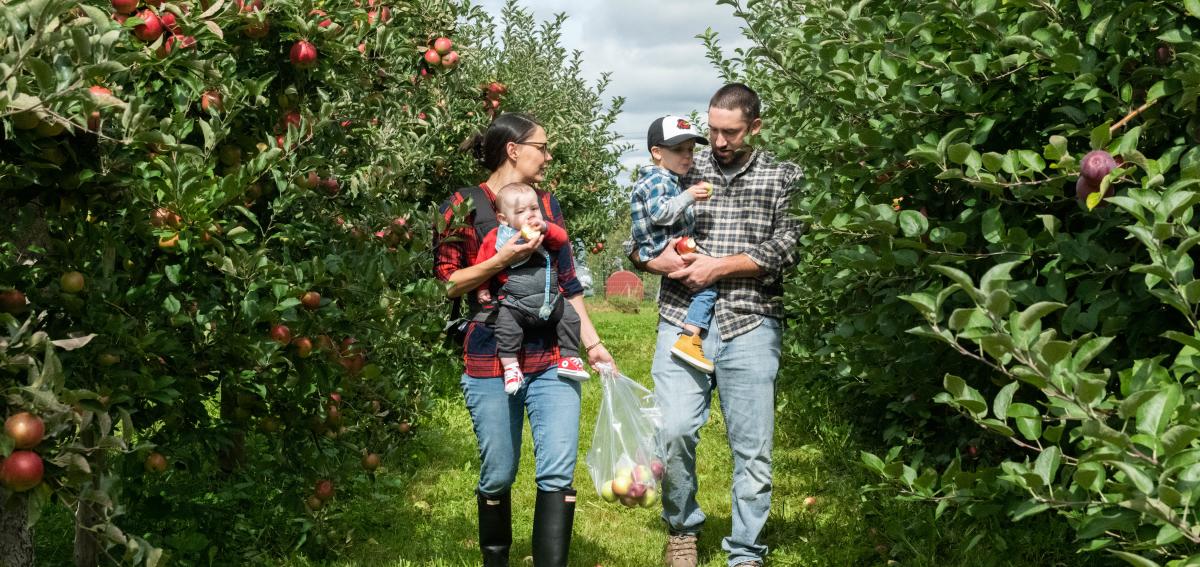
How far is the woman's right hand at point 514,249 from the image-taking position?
3.38m

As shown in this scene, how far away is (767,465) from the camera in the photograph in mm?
4027

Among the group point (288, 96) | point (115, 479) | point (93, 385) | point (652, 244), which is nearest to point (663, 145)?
point (652, 244)

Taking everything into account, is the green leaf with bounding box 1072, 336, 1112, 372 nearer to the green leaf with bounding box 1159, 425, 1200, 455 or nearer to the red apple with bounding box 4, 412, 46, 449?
the green leaf with bounding box 1159, 425, 1200, 455

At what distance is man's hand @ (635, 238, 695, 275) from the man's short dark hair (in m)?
0.53

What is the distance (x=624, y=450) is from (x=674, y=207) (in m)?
0.94

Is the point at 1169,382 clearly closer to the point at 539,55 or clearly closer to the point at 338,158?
the point at 338,158

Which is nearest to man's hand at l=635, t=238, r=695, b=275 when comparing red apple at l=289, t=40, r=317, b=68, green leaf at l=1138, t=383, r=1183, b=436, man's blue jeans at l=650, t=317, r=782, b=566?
man's blue jeans at l=650, t=317, r=782, b=566

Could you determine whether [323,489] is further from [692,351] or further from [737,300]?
[737,300]

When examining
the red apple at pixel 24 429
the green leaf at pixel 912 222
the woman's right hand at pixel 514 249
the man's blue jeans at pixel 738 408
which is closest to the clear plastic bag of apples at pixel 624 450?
the man's blue jeans at pixel 738 408

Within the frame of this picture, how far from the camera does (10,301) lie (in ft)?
8.06

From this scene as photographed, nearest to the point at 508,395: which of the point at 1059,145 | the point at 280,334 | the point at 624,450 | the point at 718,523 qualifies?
the point at 624,450

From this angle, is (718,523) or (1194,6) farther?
(718,523)

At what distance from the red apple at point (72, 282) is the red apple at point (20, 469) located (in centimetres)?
88

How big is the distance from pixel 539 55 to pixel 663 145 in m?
7.53
